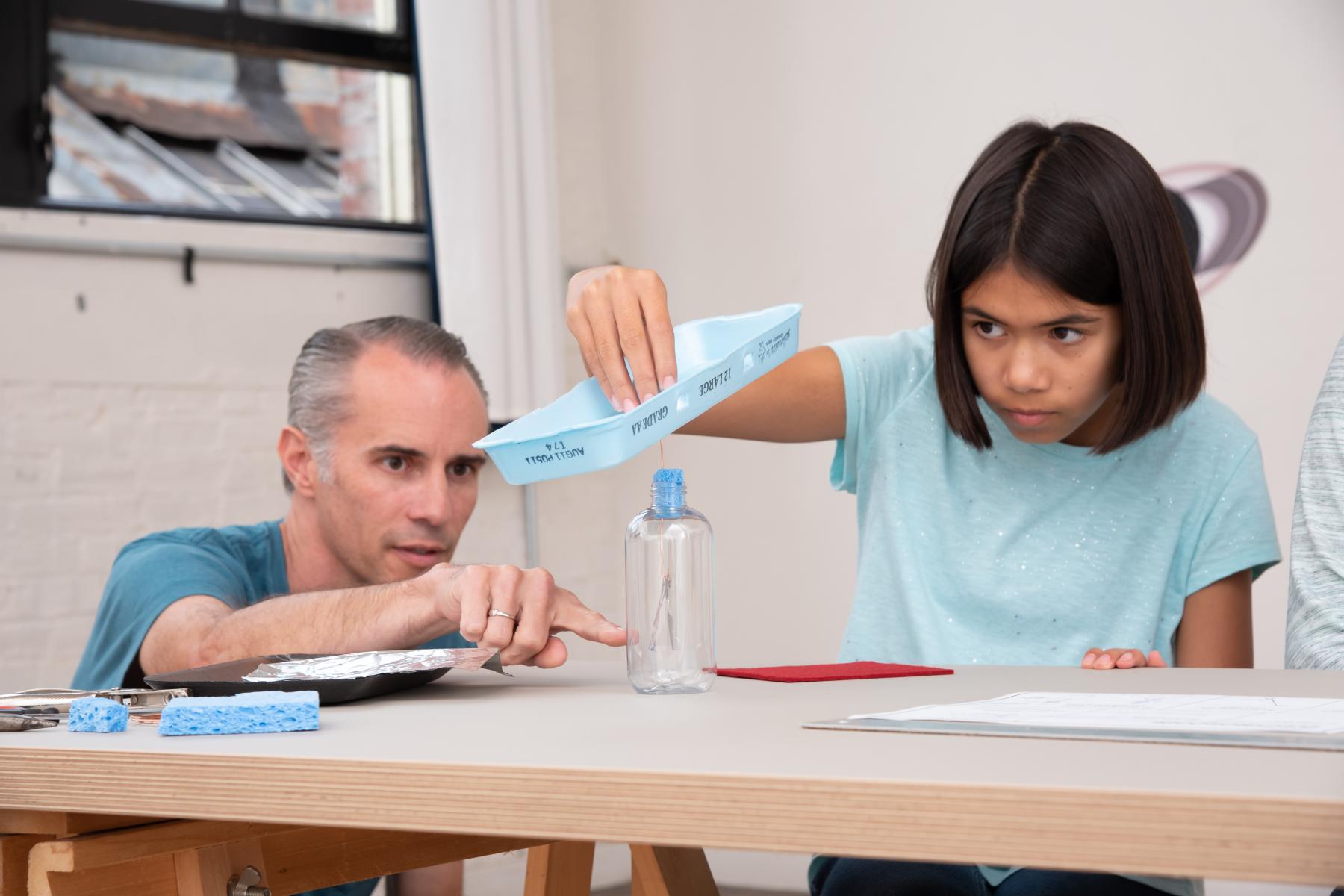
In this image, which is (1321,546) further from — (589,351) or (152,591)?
(152,591)

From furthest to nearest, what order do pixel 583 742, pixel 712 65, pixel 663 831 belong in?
pixel 712 65, pixel 583 742, pixel 663 831

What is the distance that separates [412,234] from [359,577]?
179 centimetres

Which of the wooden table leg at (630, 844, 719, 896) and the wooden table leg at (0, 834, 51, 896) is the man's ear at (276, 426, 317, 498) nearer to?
the wooden table leg at (630, 844, 719, 896)

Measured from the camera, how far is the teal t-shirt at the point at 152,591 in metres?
1.37

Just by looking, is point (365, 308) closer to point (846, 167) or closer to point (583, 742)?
point (846, 167)

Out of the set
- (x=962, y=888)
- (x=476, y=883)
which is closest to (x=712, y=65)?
(x=476, y=883)

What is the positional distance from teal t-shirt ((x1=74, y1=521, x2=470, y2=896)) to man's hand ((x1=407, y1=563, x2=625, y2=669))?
326mm

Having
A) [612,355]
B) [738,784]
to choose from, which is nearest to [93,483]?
[612,355]

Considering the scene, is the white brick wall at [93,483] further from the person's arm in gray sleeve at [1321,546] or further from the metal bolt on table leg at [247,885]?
the person's arm in gray sleeve at [1321,546]

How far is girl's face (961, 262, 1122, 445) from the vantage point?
136cm

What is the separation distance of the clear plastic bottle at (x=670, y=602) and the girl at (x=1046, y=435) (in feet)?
0.83

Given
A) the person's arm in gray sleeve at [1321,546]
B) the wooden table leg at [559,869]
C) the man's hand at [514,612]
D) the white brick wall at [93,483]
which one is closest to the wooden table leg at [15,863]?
the man's hand at [514,612]

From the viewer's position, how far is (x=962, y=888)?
1045mm

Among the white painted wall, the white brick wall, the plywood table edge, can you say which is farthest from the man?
the white painted wall
